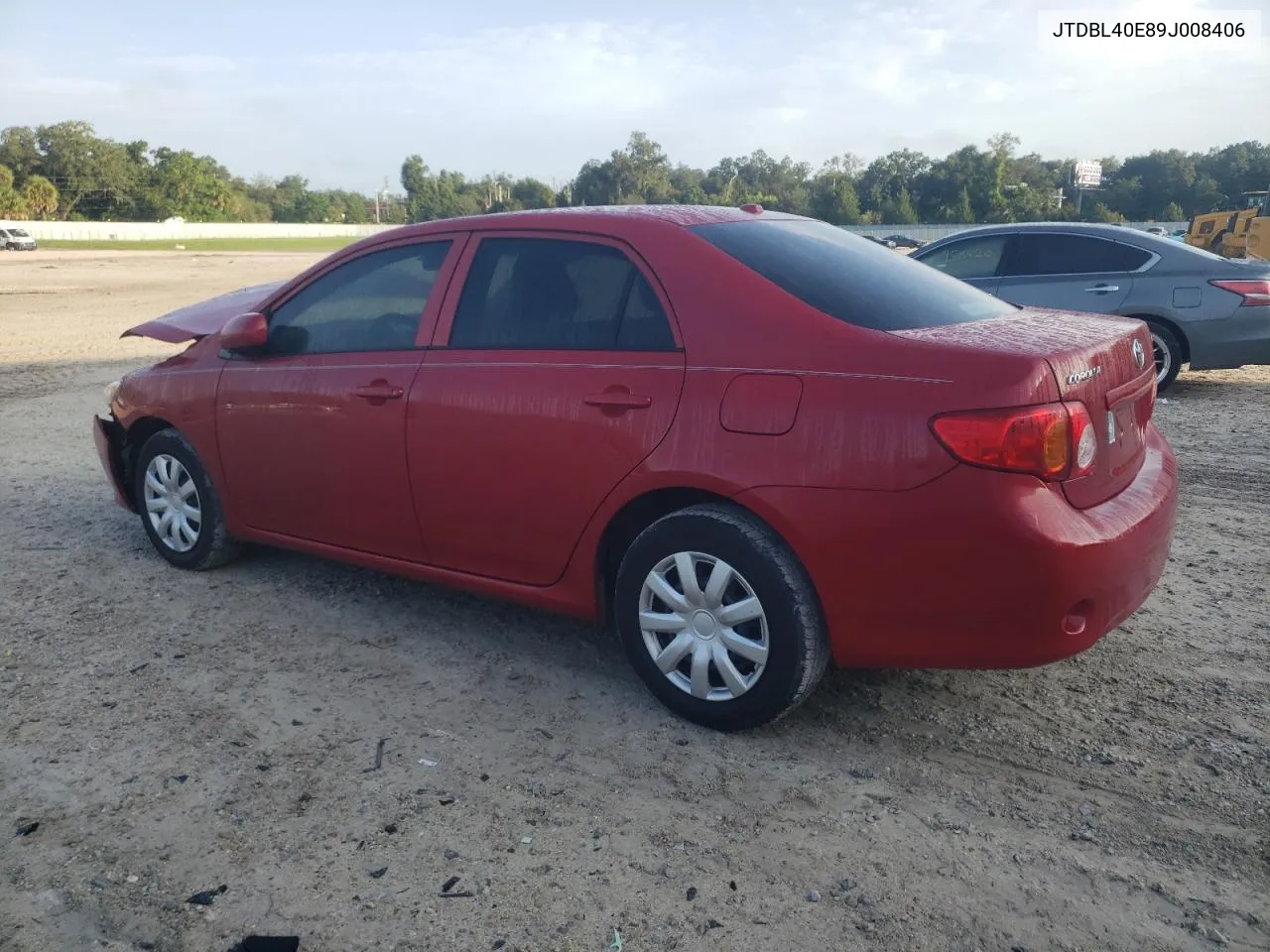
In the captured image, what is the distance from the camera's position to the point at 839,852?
2.80m

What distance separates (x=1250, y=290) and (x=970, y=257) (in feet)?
7.42

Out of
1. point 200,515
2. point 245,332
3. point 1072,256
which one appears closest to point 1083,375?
point 245,332

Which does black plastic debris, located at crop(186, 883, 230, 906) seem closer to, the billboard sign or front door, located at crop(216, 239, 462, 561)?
front door, located at crop(216, 239, 462, 561)

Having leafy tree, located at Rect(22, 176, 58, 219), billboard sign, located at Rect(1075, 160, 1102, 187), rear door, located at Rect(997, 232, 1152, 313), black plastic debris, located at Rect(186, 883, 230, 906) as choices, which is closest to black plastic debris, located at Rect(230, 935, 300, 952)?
black plastic debris, located at Rect(186, 883, 230, 906)

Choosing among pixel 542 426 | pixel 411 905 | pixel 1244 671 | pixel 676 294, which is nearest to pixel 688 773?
pixel 411 905

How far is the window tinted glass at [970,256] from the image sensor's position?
955 cm

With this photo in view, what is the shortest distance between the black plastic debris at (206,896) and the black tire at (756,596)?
4.74ft

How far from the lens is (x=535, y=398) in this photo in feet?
12.1

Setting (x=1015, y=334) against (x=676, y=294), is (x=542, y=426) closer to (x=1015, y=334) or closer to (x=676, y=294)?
(x=676, y=294)

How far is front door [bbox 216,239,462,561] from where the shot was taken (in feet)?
13.6

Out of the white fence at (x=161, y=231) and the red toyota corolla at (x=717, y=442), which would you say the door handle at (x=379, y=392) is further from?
the white fence at (x=161, y=231)

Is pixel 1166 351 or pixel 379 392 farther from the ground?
pixel 379 392

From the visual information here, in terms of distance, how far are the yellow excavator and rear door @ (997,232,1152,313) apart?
1303cm

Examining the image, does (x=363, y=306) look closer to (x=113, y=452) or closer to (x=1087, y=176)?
(x=113, y=452)
